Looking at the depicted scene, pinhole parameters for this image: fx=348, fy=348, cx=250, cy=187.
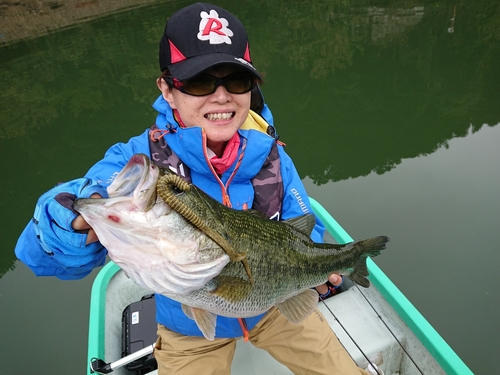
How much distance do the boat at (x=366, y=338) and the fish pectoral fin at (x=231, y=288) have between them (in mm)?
1217

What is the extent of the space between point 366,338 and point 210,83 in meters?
2.07

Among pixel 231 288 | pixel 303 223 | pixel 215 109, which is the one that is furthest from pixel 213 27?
pixel 231 288

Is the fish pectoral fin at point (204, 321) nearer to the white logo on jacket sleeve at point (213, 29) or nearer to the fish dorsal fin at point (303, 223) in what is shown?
the fish dorsal fin at point (303, 223)

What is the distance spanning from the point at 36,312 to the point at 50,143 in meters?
5.23

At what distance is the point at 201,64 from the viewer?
61.4 inches

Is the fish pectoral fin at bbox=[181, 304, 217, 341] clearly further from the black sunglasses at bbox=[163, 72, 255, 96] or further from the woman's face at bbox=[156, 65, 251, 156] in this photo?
the black sunglasses at bbox=[163, 72, 255, 96]

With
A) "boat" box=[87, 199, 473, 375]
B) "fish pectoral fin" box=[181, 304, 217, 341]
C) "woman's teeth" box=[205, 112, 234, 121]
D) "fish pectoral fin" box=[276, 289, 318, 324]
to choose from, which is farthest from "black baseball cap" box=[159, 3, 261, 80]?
"boat" box=[87, 199, 473, 375]

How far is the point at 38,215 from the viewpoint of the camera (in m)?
1.22

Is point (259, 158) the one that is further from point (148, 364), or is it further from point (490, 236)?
point (490, 236)

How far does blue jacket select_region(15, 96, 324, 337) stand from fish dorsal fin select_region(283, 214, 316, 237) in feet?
0.81

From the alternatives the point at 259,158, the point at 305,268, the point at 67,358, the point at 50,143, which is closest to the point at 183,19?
the point at 259,158

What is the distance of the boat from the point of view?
226 centimetres

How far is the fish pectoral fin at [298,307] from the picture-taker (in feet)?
5.69

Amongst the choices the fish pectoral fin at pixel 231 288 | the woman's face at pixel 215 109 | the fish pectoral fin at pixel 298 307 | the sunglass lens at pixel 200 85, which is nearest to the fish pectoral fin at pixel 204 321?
the fish pectoral fin at pixel 231 288
